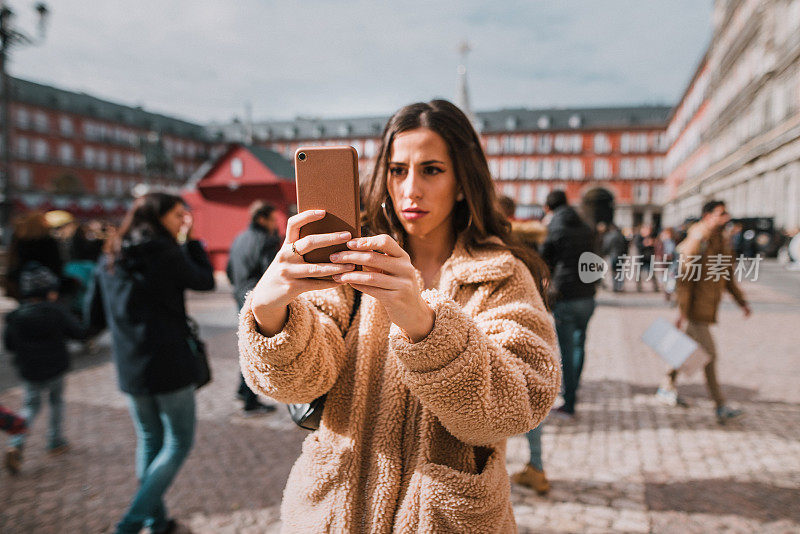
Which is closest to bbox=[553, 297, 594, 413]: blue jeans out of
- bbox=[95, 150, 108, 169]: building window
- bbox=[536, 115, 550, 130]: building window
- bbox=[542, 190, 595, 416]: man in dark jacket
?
bbox=[542, 190, 595, 416]: man in dark jacket

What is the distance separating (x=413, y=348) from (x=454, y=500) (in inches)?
18.9

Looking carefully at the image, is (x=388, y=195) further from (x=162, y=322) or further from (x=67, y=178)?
(x=67, y=178)

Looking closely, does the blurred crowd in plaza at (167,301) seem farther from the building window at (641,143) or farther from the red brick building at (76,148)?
the building window at (641,143)

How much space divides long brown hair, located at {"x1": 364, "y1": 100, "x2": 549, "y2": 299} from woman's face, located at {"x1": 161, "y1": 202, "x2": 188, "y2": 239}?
1.95 meters

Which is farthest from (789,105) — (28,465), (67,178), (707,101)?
(67,178)

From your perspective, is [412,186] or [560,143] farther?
[560,143]

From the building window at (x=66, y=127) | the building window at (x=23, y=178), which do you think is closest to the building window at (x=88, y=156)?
the building window at (x=66, y=127)

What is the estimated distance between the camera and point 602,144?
63875 millimetres

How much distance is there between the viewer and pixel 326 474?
4.28 ft

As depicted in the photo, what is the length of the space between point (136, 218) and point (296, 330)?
2259 mm

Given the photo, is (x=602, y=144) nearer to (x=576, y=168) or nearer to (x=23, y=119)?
(x=576, y=168)

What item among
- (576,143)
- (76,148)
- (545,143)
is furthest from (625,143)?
(76,148)

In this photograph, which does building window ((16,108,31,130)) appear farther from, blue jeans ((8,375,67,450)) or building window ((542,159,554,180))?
blue jeans ((8,375,67,450))

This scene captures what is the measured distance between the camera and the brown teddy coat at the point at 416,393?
43.0 inches
